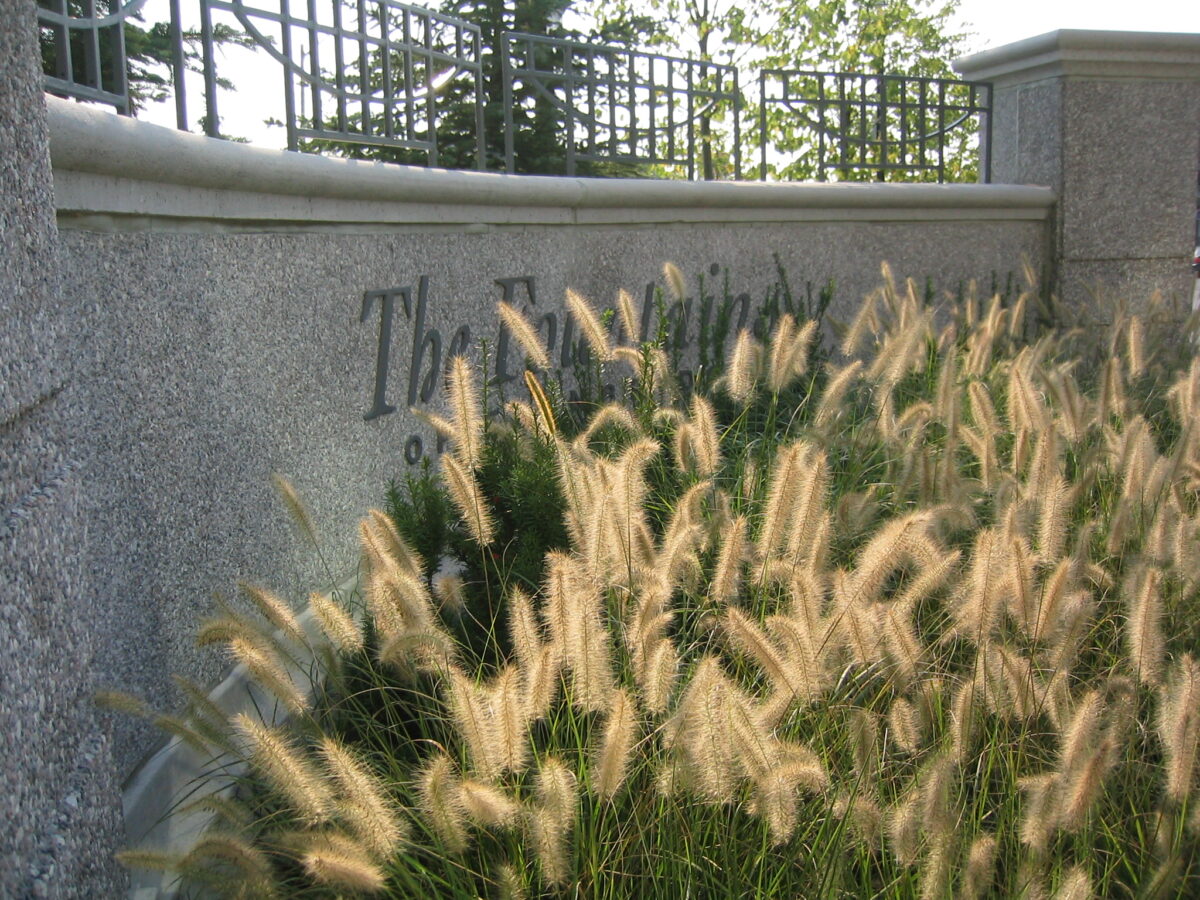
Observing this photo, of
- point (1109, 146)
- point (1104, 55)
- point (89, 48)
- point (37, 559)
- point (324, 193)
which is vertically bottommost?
point (37, 559)

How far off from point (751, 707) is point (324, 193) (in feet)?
7.61

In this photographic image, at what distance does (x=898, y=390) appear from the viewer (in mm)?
5219

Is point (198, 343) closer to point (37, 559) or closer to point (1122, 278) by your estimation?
point (37, 559)

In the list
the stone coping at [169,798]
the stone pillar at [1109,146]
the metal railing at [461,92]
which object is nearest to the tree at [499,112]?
the metal railing at [461,92]

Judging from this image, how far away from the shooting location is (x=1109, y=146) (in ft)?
28.8

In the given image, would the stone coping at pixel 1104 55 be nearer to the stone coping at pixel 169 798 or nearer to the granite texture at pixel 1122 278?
the granite texture at pixel 1122 278

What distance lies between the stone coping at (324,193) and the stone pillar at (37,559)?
0.54 metres

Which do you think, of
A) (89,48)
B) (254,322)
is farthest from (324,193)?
(89,48)

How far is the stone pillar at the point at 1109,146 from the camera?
8562 mm

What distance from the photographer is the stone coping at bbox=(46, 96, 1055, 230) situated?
2.51 m

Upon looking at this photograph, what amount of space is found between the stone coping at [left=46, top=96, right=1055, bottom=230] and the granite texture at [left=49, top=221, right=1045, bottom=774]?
6cm

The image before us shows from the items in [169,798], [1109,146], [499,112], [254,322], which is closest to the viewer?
[169,798]

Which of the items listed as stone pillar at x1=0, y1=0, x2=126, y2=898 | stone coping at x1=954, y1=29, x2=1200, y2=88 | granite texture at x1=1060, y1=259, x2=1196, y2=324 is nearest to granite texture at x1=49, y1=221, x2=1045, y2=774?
stone pillar at x1=0, y1=0, x2=126, y2=898

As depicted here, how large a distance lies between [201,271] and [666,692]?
1613 mm
